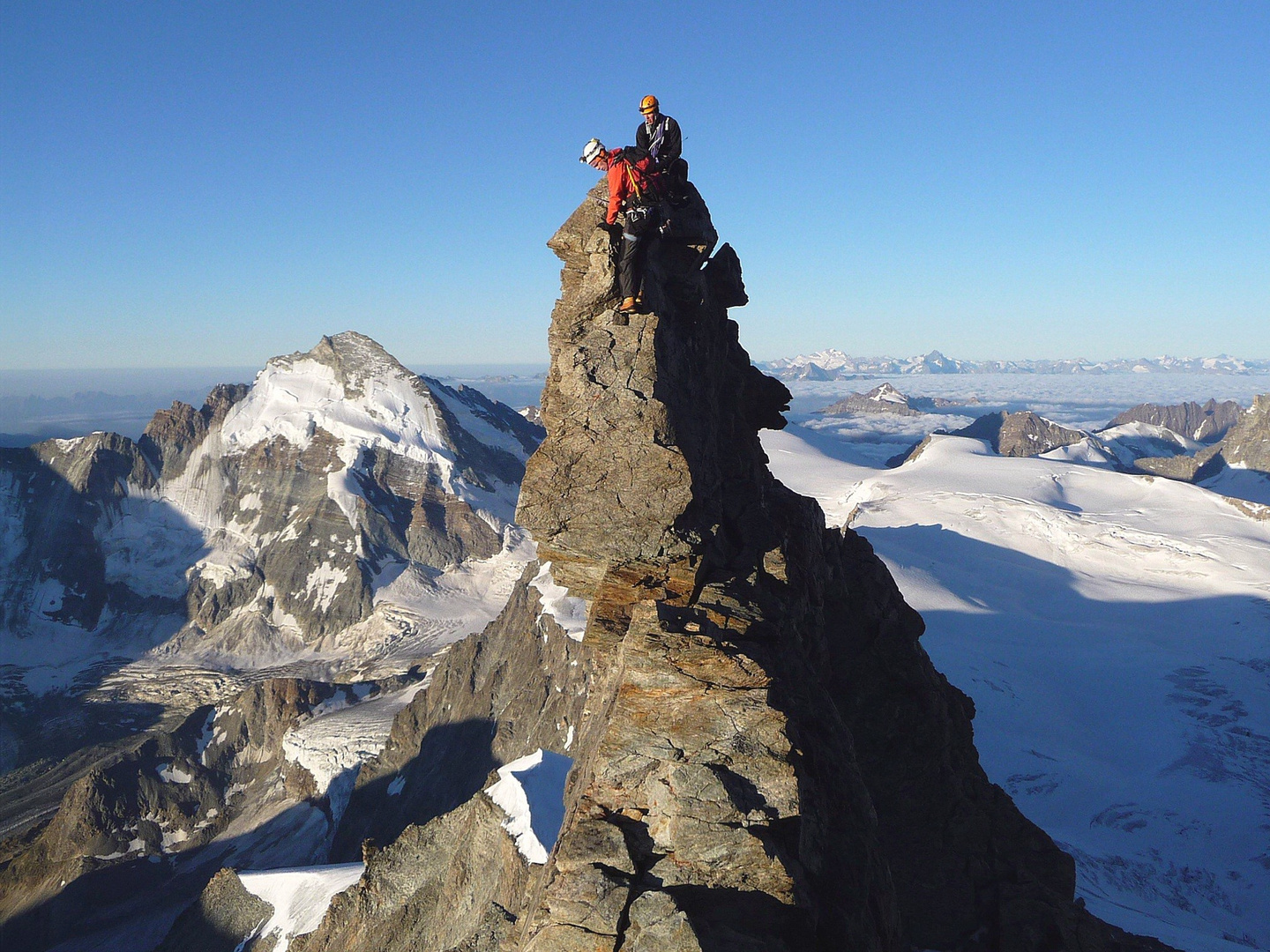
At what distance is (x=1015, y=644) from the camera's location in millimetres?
74312

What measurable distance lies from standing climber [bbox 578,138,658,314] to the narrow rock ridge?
40 cm

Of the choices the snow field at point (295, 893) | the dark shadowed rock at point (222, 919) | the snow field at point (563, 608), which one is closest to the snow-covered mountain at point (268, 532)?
the snow field at point (563, 608)

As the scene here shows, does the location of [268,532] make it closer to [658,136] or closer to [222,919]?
[222,919]

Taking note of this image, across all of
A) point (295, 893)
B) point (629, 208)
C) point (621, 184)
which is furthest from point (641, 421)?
point (295, 893)

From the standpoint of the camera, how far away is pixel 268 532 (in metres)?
157

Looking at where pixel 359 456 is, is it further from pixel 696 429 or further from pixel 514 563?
pixel 696 429

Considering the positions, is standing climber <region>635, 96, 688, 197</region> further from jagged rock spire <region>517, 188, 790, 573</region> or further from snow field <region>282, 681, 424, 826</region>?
snow field <region>282, 681, 424, 826</region>

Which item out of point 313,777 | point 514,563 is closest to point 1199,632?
point 313,777

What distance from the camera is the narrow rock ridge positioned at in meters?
8.35

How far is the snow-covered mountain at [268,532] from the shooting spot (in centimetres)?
13488

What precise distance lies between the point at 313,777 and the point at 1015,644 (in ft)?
254

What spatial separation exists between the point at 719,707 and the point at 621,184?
8662 millimetres

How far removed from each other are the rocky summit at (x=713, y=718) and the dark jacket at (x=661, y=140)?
1175mm

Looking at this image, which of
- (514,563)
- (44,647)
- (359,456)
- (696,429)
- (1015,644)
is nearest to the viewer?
(696,429)
